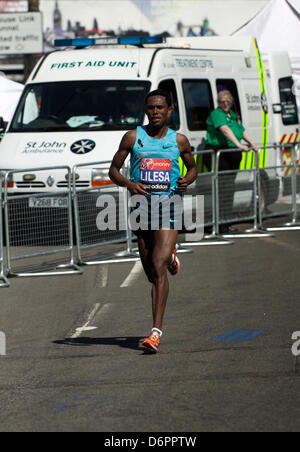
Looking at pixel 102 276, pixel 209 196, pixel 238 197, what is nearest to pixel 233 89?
pixel 238 197

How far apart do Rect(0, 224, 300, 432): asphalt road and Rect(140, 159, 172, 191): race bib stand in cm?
118

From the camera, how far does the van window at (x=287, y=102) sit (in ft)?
58.4

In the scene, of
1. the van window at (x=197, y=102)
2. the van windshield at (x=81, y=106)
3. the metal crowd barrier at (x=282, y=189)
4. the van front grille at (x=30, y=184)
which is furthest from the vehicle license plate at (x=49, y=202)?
the metal crowd barrier at (x=282, y=189)

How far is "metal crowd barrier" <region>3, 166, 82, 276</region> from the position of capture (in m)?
11.6

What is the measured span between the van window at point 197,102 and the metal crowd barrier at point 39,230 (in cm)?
317

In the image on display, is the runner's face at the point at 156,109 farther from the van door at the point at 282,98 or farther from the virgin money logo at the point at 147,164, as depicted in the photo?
the van door at the point at 282,98

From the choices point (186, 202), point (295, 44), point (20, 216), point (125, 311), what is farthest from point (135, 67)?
point (295, 44)

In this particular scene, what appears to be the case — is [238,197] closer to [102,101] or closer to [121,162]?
[102,101]

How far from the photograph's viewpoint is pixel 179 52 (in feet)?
48.2

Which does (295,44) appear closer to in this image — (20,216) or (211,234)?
(211,234)

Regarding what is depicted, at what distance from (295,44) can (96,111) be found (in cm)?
1021

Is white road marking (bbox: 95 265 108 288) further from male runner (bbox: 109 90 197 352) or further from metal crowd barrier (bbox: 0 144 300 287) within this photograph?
male runner (bbox: 109 90 197 352)

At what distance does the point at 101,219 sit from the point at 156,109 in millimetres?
5012

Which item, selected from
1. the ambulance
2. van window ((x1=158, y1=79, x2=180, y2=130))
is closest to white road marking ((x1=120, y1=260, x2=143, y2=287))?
the ambulance
